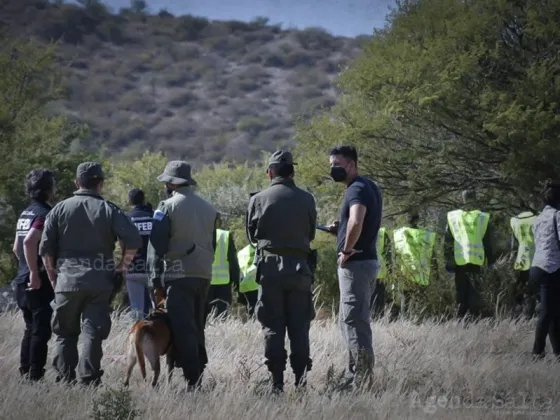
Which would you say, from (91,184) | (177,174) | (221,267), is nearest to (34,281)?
(91,184)

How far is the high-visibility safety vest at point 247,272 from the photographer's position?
14.6m

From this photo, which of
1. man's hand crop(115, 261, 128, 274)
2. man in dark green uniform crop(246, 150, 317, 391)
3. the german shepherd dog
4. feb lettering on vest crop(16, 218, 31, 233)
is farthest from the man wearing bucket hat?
feb lettering on vest crop(16, 218, 31, 233)

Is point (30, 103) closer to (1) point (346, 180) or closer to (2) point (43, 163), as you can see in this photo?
(2) point (43, 163)

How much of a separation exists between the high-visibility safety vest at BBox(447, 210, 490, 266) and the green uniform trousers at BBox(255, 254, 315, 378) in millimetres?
5859

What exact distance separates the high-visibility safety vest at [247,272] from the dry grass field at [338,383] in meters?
2.56

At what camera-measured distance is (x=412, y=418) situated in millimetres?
7305

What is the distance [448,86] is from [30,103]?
411 inches

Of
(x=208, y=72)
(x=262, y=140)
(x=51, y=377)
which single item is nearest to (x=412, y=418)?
(x=51, y=377)

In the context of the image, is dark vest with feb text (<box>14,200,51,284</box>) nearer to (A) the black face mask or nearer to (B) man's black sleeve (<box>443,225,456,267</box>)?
(A) the black face mask

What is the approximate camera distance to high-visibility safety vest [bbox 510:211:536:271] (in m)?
13.6

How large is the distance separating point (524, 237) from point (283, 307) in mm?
5948

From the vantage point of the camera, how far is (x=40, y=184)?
895cm

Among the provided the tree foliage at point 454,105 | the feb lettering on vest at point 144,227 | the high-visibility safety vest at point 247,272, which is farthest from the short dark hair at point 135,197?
the tree foliage at point 454,105

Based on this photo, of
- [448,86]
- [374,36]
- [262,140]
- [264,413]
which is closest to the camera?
[264,413]
